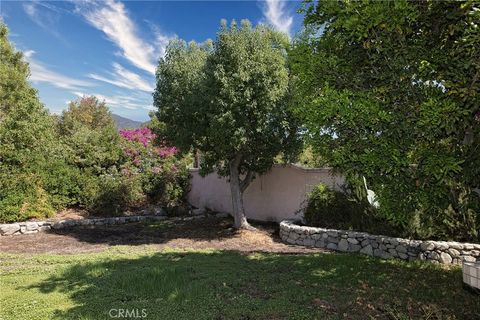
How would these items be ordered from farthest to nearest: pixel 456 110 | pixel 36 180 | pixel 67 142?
pixel 67 142, pixel 36 180, pixel 456 110

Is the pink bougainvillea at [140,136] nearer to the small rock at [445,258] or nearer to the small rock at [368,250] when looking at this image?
the small rock at [368,250]

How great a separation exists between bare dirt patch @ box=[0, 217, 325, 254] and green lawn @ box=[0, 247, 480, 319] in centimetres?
173

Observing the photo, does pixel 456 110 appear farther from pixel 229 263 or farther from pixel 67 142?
pixel 67 142

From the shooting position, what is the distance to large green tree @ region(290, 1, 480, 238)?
3.87 meters

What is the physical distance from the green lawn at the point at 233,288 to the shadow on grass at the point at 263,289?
0.01 meters

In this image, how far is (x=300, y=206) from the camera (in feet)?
35.9

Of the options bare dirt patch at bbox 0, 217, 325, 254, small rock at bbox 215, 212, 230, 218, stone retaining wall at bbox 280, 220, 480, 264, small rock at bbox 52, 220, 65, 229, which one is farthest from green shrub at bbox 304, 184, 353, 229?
small rock at bbox 52, 220, 65, 229

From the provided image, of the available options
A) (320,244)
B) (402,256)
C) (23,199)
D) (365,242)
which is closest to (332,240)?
(320,244)

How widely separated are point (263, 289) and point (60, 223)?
1011 centimetres

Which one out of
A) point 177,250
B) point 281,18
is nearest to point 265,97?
point 281,18

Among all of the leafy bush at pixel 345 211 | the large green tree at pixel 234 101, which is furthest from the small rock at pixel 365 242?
the large green tree at pixel 234 101

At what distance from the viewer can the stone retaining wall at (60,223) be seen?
446 inches

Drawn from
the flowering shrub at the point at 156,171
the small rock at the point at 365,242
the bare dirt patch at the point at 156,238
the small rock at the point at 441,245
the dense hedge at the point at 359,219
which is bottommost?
the bare dirt patch at the point at 156,238

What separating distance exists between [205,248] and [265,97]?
14.9ft
